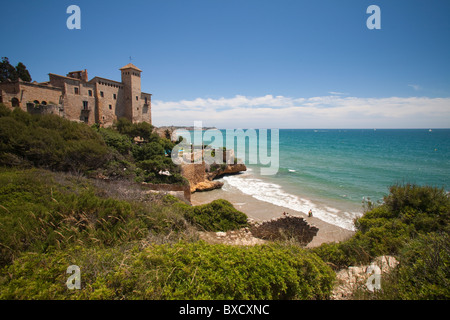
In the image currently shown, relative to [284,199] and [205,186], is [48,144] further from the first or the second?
[284,199]

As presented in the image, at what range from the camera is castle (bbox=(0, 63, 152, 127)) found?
17922 mm

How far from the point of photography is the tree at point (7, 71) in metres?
27.6

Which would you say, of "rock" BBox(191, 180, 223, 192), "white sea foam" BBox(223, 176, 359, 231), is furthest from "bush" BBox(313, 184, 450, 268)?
"rock" BBox(191, 180, 223, 192)

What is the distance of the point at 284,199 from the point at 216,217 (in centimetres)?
1018

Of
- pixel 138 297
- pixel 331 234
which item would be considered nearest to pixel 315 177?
pixel 331 234

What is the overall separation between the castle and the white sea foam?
1827 cm

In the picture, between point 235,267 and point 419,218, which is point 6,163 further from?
point 419,218

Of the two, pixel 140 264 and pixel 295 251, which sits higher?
pixel 140 264

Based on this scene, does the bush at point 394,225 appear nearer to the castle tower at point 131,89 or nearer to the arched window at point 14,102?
the arched window at point 14,102

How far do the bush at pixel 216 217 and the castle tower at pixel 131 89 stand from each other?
2567 cm

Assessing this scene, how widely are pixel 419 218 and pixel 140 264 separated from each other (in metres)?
7.64

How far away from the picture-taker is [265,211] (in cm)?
1392

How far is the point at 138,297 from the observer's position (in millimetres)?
2500

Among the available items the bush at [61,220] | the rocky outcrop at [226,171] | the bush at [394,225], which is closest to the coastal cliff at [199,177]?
the rocky outcrop at [226,171]
